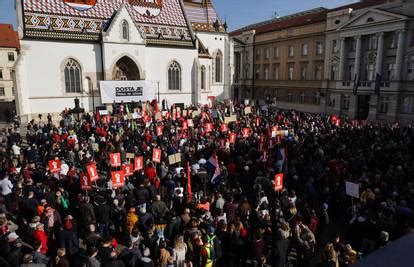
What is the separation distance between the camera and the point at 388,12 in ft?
96.1

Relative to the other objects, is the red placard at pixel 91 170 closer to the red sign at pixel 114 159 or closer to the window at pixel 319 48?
the red sign at pixel 114 159

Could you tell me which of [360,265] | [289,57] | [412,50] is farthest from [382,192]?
[289,57]

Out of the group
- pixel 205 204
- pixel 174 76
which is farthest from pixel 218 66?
pixel 205 204

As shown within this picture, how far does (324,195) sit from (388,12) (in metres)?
28.2

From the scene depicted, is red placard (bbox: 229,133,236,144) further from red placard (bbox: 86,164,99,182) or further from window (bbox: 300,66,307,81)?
window (bbox: 300,66,307,81)

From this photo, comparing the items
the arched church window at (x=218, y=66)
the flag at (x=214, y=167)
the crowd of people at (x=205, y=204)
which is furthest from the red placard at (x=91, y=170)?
the arched church window at (x=218, y=66)

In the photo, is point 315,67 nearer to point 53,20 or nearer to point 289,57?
point 289,57

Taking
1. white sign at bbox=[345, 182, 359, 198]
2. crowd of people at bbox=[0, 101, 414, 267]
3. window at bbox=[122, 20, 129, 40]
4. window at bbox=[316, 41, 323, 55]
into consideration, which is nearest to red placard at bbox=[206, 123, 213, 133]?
crowd of people at bbox=[0, 101, 414, 267]

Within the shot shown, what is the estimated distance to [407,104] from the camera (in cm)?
2964

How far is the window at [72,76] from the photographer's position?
28344mm

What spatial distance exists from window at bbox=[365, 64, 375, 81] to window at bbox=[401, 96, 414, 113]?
13.7 ft

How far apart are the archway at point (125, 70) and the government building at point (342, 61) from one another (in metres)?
23.1

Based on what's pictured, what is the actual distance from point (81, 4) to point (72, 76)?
7506mm

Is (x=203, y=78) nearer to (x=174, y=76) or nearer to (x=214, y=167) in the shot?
(x=174, y=76)
